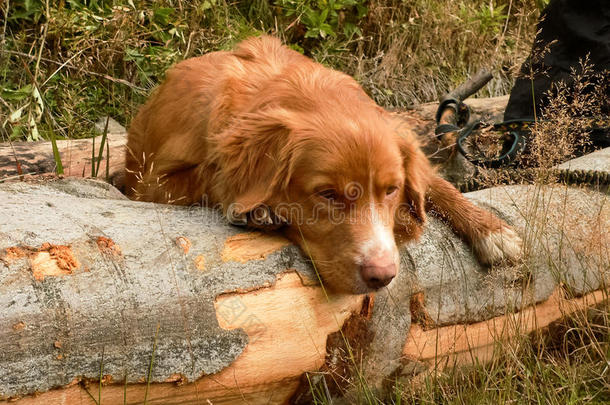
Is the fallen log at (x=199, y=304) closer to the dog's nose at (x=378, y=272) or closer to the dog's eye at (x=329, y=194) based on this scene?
the dog's nose at (x=378, y=272)

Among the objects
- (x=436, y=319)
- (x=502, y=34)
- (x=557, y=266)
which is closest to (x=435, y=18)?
(x=502, y=34)

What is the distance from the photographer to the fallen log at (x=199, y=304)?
7.37ft

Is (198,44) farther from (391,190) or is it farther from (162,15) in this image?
(391,190)

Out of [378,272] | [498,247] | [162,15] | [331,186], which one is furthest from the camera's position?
[162,15]

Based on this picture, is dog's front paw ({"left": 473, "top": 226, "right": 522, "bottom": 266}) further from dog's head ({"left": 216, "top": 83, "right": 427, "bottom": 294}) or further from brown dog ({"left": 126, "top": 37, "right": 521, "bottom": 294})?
dog's head ({"left": 216, "top": 83, "right": 427, "bottom": 294})

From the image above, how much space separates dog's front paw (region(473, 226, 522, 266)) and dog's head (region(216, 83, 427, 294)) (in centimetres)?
32

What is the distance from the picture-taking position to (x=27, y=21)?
640 centimetres

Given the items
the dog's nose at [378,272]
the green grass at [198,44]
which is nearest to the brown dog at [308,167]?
the dog's nose at [378,272]

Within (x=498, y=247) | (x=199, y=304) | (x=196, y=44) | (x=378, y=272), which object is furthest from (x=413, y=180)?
(x=196, y=44)

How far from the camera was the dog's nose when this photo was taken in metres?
2.73

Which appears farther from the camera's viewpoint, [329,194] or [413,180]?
[413,180]

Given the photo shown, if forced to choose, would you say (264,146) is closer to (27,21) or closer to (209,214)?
(209,214)

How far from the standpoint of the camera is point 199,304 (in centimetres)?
248

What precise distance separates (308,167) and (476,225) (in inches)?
37.0
